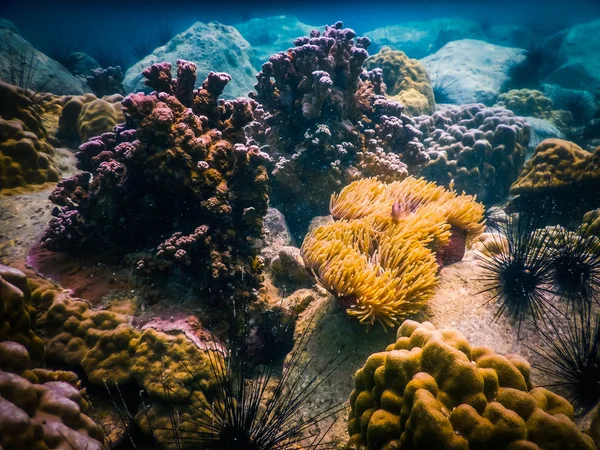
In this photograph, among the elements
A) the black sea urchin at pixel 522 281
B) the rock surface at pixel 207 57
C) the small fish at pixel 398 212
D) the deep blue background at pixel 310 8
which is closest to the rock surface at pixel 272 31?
Answer: the deep blue background at pixel 310 8

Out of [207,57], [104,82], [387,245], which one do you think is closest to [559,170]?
[387,245]

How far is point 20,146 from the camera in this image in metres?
5.02

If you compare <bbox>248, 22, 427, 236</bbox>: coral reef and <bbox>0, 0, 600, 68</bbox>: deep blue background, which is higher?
<bbox>0, 0, 600, 68</bbox>: deep blue background

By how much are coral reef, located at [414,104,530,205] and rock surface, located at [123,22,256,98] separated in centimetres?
869

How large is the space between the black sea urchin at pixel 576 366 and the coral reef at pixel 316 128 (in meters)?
3.73

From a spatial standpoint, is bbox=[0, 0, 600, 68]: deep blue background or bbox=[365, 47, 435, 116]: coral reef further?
bbox=[0, 0, 600, 68]: deep blue background

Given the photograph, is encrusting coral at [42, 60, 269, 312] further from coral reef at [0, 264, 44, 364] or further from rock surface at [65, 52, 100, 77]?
rock surface at [65, 52, 100, 77]

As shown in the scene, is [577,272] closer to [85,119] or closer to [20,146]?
[20,146]

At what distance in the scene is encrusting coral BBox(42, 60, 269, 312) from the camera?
3.29 m

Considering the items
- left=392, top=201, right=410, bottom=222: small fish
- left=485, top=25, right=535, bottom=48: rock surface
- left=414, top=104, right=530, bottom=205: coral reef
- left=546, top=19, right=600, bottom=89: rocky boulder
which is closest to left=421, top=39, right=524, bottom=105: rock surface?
left=546, top=19, right=600, bottom=89: rocky boulder

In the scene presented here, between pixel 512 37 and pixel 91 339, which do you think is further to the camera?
pixel 512 37

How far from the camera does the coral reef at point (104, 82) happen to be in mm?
11016

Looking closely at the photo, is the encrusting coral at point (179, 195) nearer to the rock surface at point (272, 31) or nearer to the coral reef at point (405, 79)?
the coral reef at point (405, 79)

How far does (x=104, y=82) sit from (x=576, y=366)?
14.4 m
